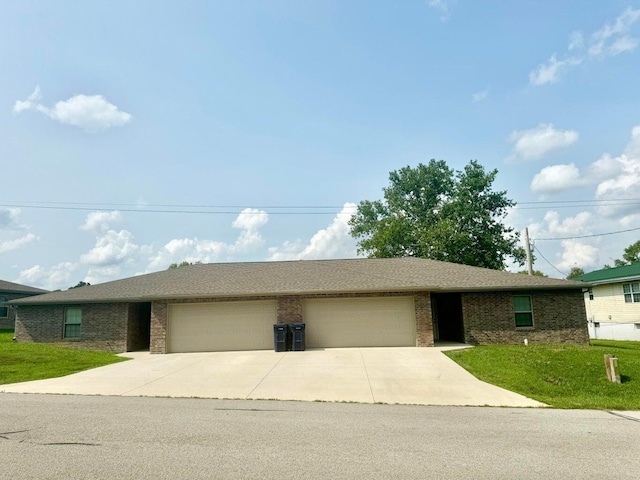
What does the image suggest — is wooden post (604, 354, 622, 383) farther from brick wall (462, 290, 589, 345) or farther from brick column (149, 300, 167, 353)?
brick column (149, 300, 167, 353)

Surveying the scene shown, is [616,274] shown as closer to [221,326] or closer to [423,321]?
[423,321]

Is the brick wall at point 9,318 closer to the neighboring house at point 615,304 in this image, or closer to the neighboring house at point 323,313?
the neighboring house at point 323,313

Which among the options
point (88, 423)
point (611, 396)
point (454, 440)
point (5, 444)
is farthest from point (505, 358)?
point (5, 444)

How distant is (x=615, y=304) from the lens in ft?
86.4

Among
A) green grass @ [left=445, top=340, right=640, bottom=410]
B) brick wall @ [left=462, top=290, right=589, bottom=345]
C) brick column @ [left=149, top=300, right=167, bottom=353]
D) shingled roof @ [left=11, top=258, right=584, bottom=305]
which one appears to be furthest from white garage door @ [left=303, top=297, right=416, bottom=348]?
brick column @ [left=149, top=300, right=167, bottom=353]

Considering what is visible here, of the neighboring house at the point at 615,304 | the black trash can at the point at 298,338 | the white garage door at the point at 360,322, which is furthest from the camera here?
the neighboring house at the point at 615,304

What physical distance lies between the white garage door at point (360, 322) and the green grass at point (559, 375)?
124 inches

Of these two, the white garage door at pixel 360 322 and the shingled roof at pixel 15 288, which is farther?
the shingled roof at pixel 15 288

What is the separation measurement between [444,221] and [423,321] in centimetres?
2080

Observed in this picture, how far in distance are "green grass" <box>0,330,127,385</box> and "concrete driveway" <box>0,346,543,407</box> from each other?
0.68 meters

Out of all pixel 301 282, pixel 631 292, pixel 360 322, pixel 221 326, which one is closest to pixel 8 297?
pixel 221 326

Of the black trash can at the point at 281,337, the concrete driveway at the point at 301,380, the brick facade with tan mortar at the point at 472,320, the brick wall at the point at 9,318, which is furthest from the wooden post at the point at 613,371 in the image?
the brick wall at the point at 9,318

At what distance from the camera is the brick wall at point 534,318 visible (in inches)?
675

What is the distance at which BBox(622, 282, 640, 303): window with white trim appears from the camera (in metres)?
24.6
